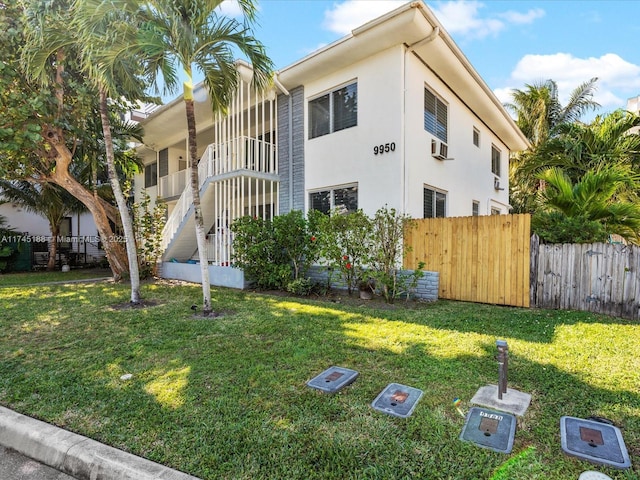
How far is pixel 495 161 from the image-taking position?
49.9 ft

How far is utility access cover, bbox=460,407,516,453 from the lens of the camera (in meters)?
2.38

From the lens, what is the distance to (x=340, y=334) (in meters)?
5.01

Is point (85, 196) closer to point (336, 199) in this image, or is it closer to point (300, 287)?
point (300, 287)

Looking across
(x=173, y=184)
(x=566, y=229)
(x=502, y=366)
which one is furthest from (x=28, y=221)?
(x=566, y=229)

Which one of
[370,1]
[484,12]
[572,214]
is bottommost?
[572,214]

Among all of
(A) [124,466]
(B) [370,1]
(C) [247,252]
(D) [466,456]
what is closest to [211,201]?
(C) [247,252]

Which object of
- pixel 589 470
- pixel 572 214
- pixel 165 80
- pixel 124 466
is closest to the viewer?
pixel 589 470

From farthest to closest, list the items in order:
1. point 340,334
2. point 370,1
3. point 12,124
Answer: point 12,124, point 370,1, point 340,334

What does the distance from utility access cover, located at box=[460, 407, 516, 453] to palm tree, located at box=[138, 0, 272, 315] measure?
4.96 meters

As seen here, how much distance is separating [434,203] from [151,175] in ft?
47.4

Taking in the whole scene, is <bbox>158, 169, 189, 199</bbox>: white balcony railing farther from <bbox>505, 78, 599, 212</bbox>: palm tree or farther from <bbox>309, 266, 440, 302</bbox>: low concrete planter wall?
<bbox>505, 78, 599, 212</bbox>: palm tree

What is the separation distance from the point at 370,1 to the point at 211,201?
7466mm

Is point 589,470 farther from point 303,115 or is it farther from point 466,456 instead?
point 303,115

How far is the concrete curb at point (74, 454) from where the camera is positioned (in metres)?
2.21
